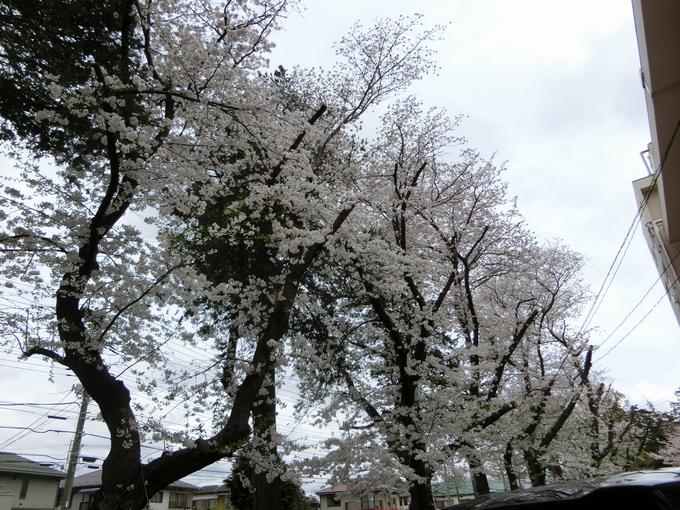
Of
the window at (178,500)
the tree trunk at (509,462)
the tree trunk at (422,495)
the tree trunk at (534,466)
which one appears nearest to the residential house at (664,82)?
the tree trunk at (422,495)

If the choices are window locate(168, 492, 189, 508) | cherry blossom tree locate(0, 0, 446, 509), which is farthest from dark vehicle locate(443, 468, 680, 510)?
window locate(168, 492, 189, 508)

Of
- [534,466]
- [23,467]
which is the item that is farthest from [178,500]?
[534,466]

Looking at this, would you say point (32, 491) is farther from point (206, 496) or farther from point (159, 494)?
point (206, 496)

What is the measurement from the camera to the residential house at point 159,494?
79.9 feet

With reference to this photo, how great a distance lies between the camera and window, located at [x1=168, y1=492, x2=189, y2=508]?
103 ft

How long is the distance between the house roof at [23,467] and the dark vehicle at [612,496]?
82.6 ft

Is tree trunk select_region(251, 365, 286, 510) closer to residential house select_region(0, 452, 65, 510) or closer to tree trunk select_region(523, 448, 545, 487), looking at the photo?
tree trunk select_region(523, 448, 545, 487)

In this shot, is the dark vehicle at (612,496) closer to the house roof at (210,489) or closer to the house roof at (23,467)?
the house roof at (23,467)

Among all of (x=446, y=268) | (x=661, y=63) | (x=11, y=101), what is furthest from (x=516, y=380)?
(x=11, y=101)

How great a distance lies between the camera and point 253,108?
20.7 ft

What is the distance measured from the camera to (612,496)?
192 centimetres

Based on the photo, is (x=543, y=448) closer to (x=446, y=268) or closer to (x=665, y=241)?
(x=446, y=268)

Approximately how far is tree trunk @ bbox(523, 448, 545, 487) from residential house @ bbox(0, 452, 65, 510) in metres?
21.8

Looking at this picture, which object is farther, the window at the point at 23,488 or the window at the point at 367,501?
the window at the point at 23,488
